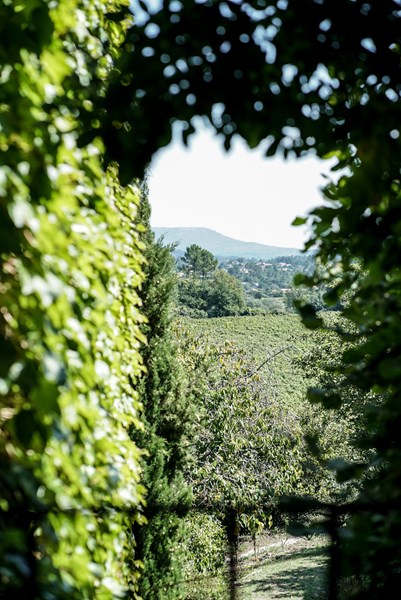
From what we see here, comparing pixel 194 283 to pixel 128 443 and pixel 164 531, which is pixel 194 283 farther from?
pixel 128 443

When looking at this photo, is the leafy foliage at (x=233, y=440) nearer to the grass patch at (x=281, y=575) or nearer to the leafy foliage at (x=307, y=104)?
the grass patch at (x=281, y=575)

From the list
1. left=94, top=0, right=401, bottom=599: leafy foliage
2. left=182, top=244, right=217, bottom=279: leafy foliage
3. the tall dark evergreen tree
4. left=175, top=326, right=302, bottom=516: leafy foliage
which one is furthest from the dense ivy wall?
left=182, top=244, right=217, bottom=279: leafy foliage

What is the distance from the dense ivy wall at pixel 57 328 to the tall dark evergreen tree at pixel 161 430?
5.01 meters

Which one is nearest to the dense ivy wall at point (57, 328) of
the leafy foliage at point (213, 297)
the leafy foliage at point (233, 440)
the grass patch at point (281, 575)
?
the grass patch at point (281, 575)

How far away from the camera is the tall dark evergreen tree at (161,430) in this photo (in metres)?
7.33

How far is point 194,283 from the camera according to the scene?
6012 centimetres

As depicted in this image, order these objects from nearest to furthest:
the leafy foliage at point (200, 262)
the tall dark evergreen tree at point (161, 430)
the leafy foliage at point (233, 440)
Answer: the tall dark evergreen tree at point (161, 430) < the leafy foliage at point (233, 440) < the leafy foliage at point (200, 262)

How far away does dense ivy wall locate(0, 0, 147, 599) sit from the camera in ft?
4.31

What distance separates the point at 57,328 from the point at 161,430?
286 inches

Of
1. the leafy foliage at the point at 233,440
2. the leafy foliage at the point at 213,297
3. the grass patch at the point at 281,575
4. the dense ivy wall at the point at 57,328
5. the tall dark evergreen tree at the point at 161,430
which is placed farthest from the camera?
the leafy foliage at the point at 213,297

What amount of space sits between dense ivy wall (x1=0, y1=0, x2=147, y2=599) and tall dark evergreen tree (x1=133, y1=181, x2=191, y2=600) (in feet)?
16.4

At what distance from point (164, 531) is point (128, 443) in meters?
5.32

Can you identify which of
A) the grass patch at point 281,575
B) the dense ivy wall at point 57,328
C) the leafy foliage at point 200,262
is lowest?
the grass patch at point 281,575

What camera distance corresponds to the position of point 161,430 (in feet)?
28.5
